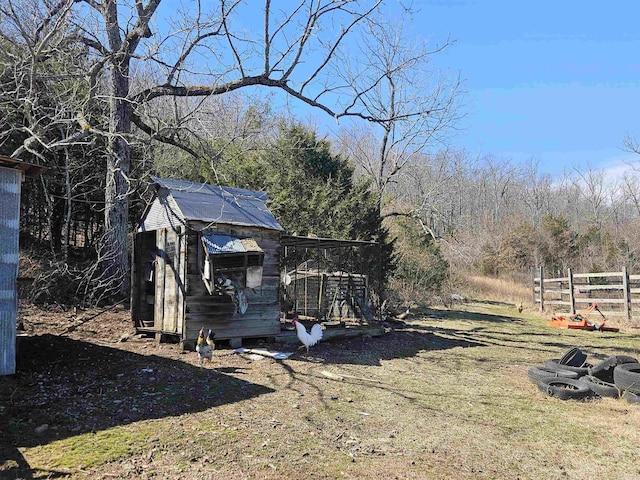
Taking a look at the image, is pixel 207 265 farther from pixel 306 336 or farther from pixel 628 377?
pixel 628 377

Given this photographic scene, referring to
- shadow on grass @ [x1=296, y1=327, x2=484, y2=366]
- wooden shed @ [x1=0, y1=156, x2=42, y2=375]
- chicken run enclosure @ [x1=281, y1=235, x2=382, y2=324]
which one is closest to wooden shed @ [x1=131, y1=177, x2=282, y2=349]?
shadow on grass @ [x1=296, y1=327, x2=484, y2=366]

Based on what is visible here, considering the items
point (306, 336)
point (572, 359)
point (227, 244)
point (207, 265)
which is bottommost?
point (572, 359)

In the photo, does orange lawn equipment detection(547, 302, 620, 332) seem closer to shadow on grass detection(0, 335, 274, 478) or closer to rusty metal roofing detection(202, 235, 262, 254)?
rusty metal roofing detection(202, 235, 262, 254)

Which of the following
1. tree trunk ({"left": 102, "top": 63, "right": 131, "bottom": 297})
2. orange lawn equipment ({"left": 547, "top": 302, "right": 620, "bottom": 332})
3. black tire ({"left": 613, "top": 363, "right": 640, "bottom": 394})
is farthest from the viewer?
orange lawn equipment ({"left": 547, "top": 302, "right": 620, "bottom": 332})

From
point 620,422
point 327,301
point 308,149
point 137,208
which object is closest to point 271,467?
point 620,422

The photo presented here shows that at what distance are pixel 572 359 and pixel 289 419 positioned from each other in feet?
18.7

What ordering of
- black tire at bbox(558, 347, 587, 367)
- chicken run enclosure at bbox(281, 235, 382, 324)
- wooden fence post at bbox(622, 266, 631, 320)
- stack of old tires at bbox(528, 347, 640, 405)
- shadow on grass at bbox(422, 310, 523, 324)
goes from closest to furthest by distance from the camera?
stack of old tires at bbox(528, 347, 640, 405), black tire at bbox(558, 347, 587, 367), chicken run enclosure at bbox(281, 235, 382, 324), wooden fence post at bbox(622, 266, 631, 320), shadow on grass at bbox(422, 310, 523, 324)

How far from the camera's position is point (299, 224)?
58.3 feet

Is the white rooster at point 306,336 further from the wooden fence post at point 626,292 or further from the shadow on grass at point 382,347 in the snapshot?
the wooden fence post at point 626,292

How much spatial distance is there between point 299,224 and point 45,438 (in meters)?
13.7

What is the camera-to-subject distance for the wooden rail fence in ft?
54.2

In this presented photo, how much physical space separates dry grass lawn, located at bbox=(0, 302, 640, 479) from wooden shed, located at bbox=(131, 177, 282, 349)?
0.86 m

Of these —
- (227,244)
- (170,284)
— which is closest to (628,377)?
(227,244)

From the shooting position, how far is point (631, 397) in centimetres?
675
